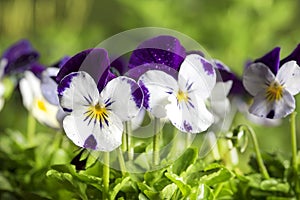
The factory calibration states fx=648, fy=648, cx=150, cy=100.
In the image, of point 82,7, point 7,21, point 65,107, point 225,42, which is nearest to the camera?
point 65,107

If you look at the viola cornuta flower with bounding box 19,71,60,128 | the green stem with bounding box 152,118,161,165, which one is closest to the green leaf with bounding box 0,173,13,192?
the viola cornuta flower with bounding box 19,71,60,128

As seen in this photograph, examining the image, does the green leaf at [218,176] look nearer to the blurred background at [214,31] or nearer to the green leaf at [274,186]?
the green leaf at [274,186]

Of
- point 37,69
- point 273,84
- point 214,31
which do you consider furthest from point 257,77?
point 214,31

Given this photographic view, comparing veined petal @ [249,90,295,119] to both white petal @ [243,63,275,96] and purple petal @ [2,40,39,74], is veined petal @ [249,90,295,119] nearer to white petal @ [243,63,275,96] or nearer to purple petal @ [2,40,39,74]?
white petal @ [243,63,275,96]

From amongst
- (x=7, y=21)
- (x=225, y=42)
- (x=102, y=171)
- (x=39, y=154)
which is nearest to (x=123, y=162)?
(x=102, y=171)

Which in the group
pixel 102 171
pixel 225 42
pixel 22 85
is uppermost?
pixel 225 42

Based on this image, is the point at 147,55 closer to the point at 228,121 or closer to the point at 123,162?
the point at 123,162

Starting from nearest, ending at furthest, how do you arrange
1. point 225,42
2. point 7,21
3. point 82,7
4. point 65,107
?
point 65,107 < point 225,42 < point 7,21 < point 82,7

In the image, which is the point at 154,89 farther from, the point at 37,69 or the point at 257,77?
the point at 37,69

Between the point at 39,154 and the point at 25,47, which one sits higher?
the point at 25,47
